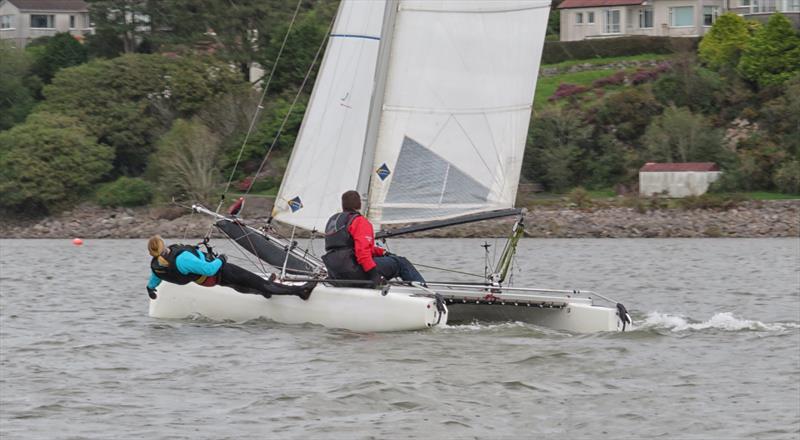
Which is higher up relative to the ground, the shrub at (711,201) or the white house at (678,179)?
the white house at (678,179)

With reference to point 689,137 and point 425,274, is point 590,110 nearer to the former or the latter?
point 689,137

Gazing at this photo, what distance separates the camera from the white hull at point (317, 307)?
14.8 meters

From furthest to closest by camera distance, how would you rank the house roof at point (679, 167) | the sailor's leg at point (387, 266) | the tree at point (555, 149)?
the tree at point (555, 149) → the house roof at point (679, 167) → the sailor's leg at point (387, 266)

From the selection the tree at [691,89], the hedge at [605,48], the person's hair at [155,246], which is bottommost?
the person's hair at [155,246]

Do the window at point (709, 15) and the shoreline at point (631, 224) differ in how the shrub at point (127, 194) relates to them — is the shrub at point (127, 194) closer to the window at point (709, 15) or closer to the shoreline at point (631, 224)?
the shoreline at point (631, 224)

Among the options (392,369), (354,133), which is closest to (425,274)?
(354,133)

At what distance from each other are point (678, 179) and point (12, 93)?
28149mm

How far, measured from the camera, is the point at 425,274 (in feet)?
88.8

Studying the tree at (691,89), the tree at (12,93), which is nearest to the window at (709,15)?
the tree at (691,89)

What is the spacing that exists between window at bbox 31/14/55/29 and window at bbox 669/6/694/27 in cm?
3705

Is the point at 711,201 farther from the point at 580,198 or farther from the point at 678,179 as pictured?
the point at 580,198

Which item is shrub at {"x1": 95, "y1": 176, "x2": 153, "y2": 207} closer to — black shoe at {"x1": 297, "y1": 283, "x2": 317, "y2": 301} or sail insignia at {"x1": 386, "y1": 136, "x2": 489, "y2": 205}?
sail insignia at {"x1": 386, "y1": 136, "x2": 489, "y2": 205}

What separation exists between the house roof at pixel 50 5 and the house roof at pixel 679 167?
43.1 meters

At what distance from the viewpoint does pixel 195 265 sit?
15273mm
